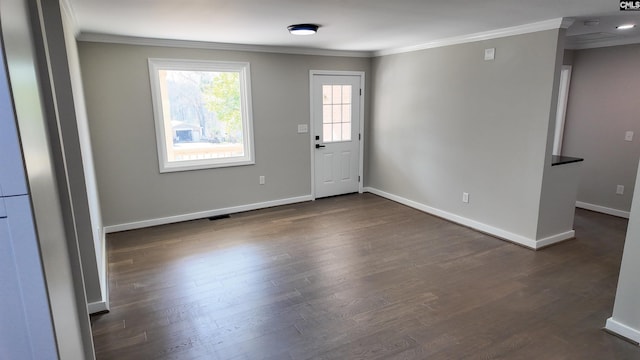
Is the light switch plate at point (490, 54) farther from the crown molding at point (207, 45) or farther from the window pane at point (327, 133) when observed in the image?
the window pane at point (327, 133)

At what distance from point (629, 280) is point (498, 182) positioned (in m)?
1.92

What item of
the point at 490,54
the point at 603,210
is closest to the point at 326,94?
the point at 490,54

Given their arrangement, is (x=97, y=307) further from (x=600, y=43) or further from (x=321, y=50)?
(x=600, y=43)

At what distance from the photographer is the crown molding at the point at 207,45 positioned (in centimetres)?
405

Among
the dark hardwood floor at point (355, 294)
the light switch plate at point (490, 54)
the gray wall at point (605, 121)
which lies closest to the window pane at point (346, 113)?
the dark hardwood floor at point (355, 294)

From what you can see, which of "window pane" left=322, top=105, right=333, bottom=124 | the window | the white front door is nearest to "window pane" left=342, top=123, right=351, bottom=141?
the white front door

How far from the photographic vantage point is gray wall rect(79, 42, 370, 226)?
4.25 m

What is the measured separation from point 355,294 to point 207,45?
3618 mm

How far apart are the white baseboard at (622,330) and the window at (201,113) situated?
4.33m

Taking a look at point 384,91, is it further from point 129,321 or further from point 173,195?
point 129,321

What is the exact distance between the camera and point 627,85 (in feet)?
15.6

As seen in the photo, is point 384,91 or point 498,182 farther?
point 384,91

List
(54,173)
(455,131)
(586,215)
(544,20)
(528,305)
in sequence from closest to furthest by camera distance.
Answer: (54,173)
(528,305)
(544,20)
(455,131)
(586,215)

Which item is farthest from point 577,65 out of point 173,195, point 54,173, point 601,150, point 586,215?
point 54,173
